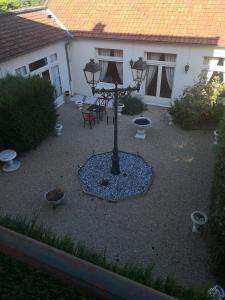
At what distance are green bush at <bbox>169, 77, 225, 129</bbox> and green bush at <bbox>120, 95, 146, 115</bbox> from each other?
2.04m

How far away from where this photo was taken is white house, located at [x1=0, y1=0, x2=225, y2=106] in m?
11.9

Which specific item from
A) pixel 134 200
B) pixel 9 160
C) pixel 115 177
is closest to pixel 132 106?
pixel 115 177

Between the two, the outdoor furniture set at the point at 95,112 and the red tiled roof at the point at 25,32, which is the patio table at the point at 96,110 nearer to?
the outdoor furniture set at the point at 95,112

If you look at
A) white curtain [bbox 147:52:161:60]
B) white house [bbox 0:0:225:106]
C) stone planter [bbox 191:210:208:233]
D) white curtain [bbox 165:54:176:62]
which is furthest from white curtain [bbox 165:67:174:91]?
stone planter [bbox 191:210:208:233]

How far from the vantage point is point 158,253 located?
6.68 metres

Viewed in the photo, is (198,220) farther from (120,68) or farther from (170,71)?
(120,68)

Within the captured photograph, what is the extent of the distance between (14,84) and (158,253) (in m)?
7.65

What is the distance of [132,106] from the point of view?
13.7 metres

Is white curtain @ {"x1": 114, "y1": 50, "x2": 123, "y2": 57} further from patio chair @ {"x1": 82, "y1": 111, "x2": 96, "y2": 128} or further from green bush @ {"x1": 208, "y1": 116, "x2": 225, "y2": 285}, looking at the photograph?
green bush @ {"x1": 208, "y1": 116, "x2": 225, "y2": 285}

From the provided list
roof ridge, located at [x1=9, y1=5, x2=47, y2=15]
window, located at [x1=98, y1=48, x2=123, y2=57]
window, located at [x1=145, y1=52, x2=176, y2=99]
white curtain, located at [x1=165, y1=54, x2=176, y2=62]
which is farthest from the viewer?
window, located at [x1=98, y1=48, x2=123, y2=57]

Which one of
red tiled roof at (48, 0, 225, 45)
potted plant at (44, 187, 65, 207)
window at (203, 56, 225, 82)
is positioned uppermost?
red tiled roof at (48, 0, 225, 45)

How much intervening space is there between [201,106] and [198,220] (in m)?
6.28

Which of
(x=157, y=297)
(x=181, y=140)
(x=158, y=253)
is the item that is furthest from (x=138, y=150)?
(x=157, y=297)

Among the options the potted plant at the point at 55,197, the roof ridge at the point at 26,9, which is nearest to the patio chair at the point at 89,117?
the potted plant at the point at 55,197
